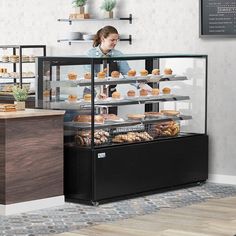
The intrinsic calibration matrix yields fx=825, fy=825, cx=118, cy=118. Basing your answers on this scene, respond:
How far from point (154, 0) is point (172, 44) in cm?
55

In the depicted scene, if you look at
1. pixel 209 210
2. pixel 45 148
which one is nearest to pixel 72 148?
pixel 45 148

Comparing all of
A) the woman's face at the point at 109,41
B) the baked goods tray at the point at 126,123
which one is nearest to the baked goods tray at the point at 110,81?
the baked goods tray at the point at 126,123

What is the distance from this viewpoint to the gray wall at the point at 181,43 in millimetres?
8930

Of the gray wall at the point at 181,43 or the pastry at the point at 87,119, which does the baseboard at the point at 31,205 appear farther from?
the gray wall at the point at 181,43

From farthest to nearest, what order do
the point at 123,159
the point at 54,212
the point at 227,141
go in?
the point at 227,141 → the point at 123,159 → the point at 54,212

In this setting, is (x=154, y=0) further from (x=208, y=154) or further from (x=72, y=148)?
(x=72, y=148)

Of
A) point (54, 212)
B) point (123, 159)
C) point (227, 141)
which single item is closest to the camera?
point (54, 212)

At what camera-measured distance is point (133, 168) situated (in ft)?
26.1

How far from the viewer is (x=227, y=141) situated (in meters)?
8.97

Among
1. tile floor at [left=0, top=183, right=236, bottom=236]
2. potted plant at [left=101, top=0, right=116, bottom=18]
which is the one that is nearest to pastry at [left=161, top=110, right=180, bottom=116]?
tile floor at [left=0, top=183, right=236, bottom=236]

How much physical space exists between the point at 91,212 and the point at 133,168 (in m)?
0.84

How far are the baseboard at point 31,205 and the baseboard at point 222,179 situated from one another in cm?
207

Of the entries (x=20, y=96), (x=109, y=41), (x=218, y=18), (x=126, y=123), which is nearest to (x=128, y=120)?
(x=126, y=123)

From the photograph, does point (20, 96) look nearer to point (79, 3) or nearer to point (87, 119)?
point (87, 119)
